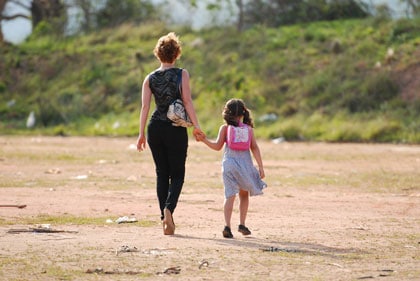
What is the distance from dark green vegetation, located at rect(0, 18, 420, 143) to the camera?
30.7 metres

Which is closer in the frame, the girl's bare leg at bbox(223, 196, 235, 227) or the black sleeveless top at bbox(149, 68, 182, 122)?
the girl's bare leg at bbox(223, 196, 235, 227)

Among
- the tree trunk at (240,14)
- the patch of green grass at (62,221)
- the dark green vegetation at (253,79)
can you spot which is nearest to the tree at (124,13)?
the dark green vegetation at (253,79)

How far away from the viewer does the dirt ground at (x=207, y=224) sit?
319 inches

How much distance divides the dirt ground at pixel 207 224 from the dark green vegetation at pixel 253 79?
8.72 metres

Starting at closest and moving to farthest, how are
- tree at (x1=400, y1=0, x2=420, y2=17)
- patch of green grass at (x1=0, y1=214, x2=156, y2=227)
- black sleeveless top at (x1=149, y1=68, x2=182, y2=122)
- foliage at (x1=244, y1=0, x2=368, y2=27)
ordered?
black sleeveless top at (x1=149, y1=68, x2=182, y2=122)
patch of green grass at (x1=0, y1=214, x2=156, y2=227)
tree at (x1=400, y1=0, x2=420, y2=17)
foliage at (x1=244, y1=0, x2=368, y2=27)

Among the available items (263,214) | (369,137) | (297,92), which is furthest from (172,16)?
(263,214)

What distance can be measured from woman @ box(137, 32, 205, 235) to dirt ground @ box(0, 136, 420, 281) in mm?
521

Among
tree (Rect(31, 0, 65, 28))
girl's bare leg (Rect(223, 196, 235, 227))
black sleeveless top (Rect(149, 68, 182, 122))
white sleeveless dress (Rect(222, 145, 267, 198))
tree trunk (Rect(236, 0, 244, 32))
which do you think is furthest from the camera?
tree (Rect(31, 0, 65, 28))

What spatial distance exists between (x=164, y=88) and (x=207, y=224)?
1.73 meters

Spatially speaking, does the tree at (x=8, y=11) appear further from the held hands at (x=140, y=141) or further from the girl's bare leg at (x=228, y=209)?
the girl's bare leg at (x=228, y=209)

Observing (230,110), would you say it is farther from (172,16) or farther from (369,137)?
(172,16)

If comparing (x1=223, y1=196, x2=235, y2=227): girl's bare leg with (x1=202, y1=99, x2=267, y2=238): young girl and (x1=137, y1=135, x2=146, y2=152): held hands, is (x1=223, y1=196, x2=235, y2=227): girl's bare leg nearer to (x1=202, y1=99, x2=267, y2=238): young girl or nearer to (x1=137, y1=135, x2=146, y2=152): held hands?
(x1=202, y1=99, x2=267, y2=238): young girl

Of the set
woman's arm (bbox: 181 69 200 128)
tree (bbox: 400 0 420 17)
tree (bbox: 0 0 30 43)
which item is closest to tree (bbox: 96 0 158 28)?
tree (bbox: 0 0 30 43)

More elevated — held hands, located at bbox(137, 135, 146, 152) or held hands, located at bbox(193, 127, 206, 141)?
held hands, located at bbox(193, 127, 206, 141)
